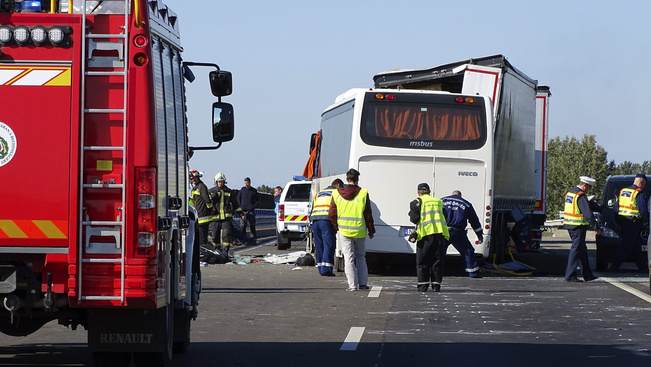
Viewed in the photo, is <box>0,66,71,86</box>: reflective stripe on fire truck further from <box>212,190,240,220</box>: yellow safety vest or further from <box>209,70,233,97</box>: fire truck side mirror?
<box>212,190,240,220</box>: yellow safety vest

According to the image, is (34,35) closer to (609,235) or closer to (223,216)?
(609,235)

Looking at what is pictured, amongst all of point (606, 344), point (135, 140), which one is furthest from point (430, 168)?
point (135, 140)

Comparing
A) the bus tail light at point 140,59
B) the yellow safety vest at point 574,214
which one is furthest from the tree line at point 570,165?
the bus tail light at point 140,59

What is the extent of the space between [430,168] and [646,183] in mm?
5348

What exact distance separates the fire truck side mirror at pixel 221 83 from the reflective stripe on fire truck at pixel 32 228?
273 centimetres

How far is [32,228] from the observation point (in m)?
6.96

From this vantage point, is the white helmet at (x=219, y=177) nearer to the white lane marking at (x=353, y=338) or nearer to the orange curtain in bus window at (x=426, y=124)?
the orange curtain in bus window at (x=426, y=124)

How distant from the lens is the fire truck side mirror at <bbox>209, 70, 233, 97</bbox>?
9.40 meters

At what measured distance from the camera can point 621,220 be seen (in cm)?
2175

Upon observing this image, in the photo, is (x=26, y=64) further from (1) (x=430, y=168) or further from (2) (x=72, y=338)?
(1) (x=430, y=168)

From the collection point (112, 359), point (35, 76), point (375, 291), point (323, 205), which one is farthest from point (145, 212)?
point (323, 205)

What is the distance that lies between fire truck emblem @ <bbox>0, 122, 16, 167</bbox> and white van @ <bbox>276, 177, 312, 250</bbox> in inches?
925

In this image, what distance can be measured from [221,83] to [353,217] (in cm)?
844

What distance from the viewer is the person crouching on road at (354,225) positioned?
17.4 metres
